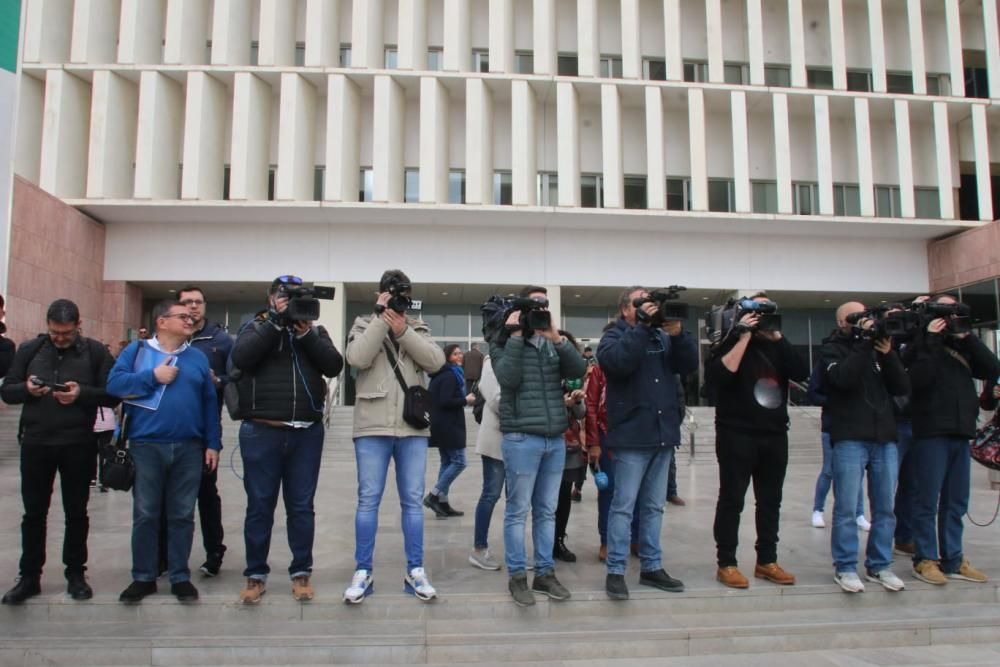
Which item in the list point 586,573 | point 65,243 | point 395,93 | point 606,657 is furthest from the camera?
point 395,93

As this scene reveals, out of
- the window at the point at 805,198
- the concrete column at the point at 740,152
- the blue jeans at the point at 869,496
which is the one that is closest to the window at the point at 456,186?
the concrete column at the point at 740,152

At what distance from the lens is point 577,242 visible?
73.2 ft

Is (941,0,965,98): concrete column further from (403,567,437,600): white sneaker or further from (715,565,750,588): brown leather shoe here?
(403,567,437,600): white sneaker

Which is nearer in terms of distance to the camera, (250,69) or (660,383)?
(660,383)

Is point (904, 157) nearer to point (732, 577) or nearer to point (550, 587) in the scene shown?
point (732, 577)

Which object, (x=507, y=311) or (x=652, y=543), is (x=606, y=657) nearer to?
(x=652, y=543)

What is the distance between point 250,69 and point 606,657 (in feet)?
65.9

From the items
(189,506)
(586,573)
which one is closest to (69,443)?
(189,506)

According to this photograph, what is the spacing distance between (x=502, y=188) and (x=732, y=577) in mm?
18964

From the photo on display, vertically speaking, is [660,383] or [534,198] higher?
[534,198]

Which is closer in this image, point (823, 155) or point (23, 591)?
point (23, 591)

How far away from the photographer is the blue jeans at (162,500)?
4.43 m

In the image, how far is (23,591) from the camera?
4.41m

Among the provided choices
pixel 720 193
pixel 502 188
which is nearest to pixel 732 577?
pixel 502 188
